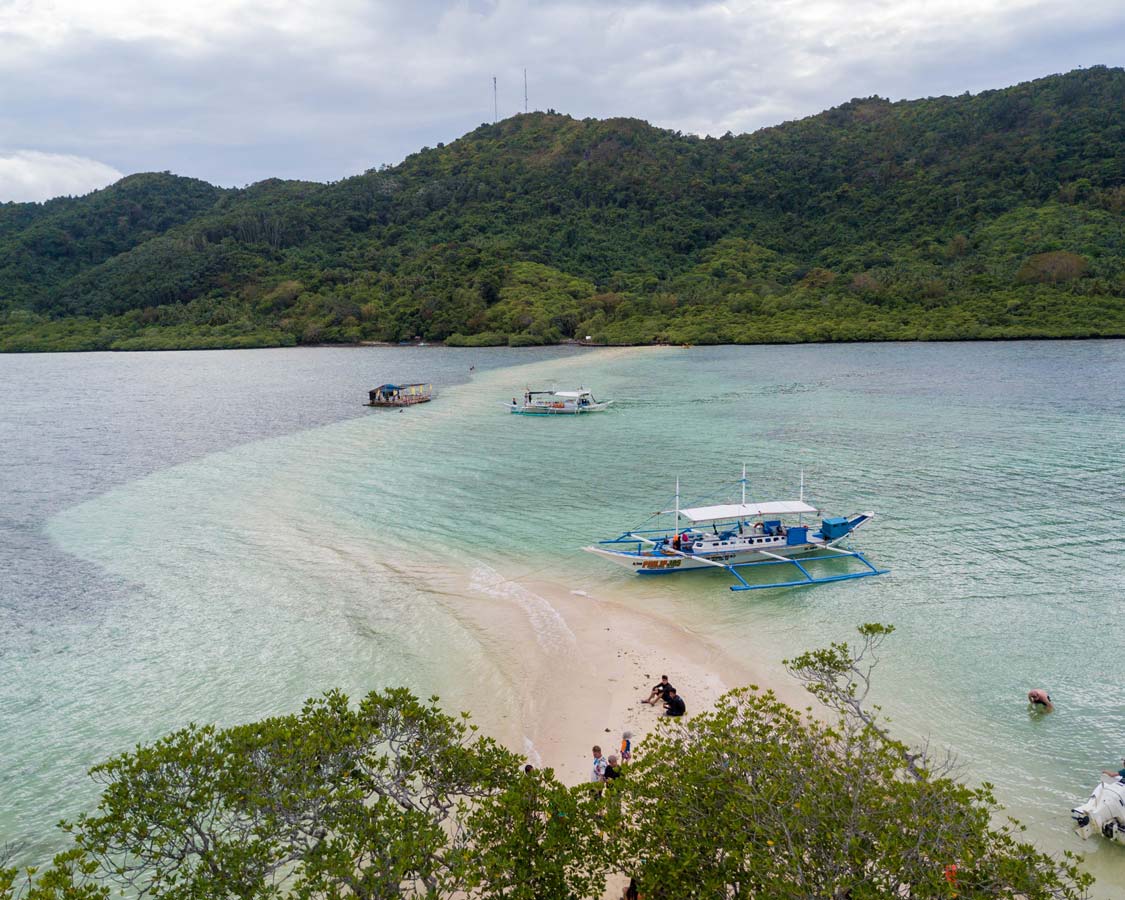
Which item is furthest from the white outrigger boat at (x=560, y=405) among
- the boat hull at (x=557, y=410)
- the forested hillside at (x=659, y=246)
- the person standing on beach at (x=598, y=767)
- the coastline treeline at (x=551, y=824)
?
the forested hillside at (x=659, y=246)

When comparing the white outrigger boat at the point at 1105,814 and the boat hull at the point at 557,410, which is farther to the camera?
the boat hull at the point at 557,410

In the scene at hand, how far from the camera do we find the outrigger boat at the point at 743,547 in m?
23.8

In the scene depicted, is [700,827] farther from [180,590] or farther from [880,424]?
[880,424]

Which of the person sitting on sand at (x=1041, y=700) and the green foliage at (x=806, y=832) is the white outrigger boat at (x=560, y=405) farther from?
the green foliage at (x=806, y=832)

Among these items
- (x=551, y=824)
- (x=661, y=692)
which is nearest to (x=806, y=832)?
(x=551, y=824)

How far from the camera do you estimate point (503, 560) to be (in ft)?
83.7

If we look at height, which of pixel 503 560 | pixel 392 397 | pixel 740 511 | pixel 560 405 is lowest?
pixel 503 560

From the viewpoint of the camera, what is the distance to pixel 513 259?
150625 mm

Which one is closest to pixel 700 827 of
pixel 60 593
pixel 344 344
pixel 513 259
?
pixel 60 593

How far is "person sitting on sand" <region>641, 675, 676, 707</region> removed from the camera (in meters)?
→ 15.5

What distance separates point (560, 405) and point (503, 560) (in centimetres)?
3443

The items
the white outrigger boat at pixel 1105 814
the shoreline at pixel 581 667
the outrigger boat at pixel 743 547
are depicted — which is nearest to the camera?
the white outrigger boat at pixel 1105 814

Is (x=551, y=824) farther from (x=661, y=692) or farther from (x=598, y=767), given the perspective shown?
(x=661, y=692)

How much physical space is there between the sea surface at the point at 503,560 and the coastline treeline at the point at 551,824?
5.39 metres
